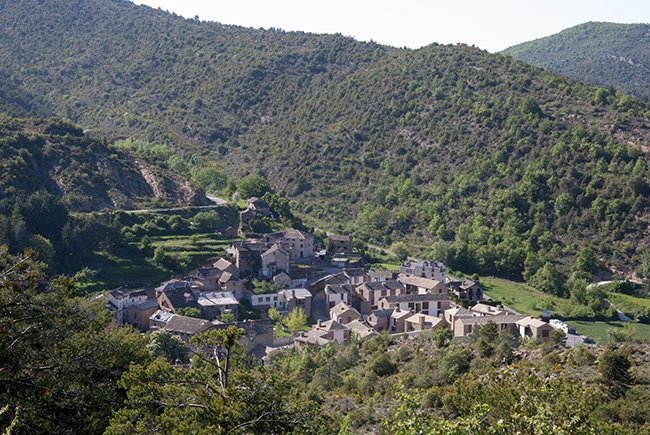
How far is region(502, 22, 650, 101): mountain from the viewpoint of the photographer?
154 m

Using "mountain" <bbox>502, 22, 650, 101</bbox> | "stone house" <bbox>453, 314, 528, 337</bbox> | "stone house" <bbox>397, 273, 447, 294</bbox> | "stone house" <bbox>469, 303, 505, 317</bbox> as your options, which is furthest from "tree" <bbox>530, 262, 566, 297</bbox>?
"mountain" <bbox>502, 22, 650, 101</bbox>

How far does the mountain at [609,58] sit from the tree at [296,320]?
124 m

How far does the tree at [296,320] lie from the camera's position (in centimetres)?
4562

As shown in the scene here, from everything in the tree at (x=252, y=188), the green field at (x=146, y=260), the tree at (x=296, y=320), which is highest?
the tree at (x=252, y=188)

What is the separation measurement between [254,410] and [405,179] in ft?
267

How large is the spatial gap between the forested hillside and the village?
50.5 ft

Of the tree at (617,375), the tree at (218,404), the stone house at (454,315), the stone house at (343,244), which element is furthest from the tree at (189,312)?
the tree at (617,375)

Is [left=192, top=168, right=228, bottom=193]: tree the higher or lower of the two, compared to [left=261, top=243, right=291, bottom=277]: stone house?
higher

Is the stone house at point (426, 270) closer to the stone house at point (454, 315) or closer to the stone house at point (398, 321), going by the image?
the stone house at point (398, 321)

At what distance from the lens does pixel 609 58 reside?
169m

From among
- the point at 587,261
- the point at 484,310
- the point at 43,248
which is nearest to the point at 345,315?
the point at 484,310

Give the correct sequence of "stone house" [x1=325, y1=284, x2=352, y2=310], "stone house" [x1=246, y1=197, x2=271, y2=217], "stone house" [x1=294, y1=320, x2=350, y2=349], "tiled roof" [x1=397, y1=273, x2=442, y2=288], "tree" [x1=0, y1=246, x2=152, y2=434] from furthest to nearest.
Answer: "stone house" [x1=246, y1=197, x2=271, y2=217], "tiled roof" [x1=397, y1=273, x2=442, y2=288], "stone house" [x1=325, y1=284, x2=352, y2=310], "stone house" [x1=294, y1=320, x2=350, y2=349], "tree" [x1=0, y1=246, x2=152, y2=434]

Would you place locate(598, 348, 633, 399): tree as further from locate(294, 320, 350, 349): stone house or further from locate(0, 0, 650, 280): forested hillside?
locate(0, 0, 650, 280): forested hillside

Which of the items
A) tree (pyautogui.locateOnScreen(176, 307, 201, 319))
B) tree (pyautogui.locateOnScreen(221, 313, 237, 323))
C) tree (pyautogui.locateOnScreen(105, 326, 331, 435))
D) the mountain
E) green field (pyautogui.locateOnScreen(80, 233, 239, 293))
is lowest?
tree (pyautogui.locateOnScreen(221, 313, 237, 323))
